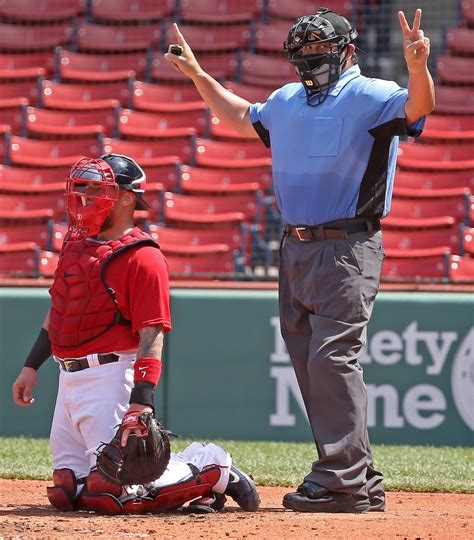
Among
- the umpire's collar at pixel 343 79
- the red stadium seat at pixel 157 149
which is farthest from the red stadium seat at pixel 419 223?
the umpire's collar at pixel 343 79

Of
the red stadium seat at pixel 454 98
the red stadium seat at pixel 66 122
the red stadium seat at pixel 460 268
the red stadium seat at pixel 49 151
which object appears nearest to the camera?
the red stadium seat at pixel 460 268

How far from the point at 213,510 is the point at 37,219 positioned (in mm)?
5708

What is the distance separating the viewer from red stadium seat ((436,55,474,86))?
10.6 meters

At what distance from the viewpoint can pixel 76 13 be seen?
40.2ft

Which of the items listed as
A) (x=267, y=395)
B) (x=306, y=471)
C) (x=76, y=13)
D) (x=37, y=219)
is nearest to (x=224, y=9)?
(x=76, y=13)

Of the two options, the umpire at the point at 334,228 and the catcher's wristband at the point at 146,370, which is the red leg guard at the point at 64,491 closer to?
the catcher's wristband at the point at 146,370

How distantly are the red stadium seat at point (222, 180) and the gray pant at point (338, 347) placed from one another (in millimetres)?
5337

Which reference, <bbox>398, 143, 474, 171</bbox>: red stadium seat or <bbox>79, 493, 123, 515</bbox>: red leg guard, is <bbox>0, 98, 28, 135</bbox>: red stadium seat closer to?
<bbox>398, 143, 474, 171</bbox>: red stadium seat

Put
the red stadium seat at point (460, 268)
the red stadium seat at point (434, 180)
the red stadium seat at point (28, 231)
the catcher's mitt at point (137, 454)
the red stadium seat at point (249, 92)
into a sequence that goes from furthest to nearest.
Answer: the red stadium seat at point (249, 92)
the red stadium seat at point (434, 180)
the red stadium seat at point (28, 231)
the red stadium seat at point (460, 268)
the catcher's mitt at point (137, 454)

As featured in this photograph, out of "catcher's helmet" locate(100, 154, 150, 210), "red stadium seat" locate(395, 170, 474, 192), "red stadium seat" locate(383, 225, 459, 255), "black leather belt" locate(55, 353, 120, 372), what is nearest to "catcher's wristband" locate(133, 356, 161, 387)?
"black leather belt" locate(55, 353, 120, 372)

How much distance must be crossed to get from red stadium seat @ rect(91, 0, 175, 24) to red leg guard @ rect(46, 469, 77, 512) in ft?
27.1

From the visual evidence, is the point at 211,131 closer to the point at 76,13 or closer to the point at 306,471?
the point at 76,13

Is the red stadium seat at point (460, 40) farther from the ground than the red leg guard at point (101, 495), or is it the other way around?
the red stadium seat at point (460, 40)

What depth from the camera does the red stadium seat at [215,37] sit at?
11.4m
